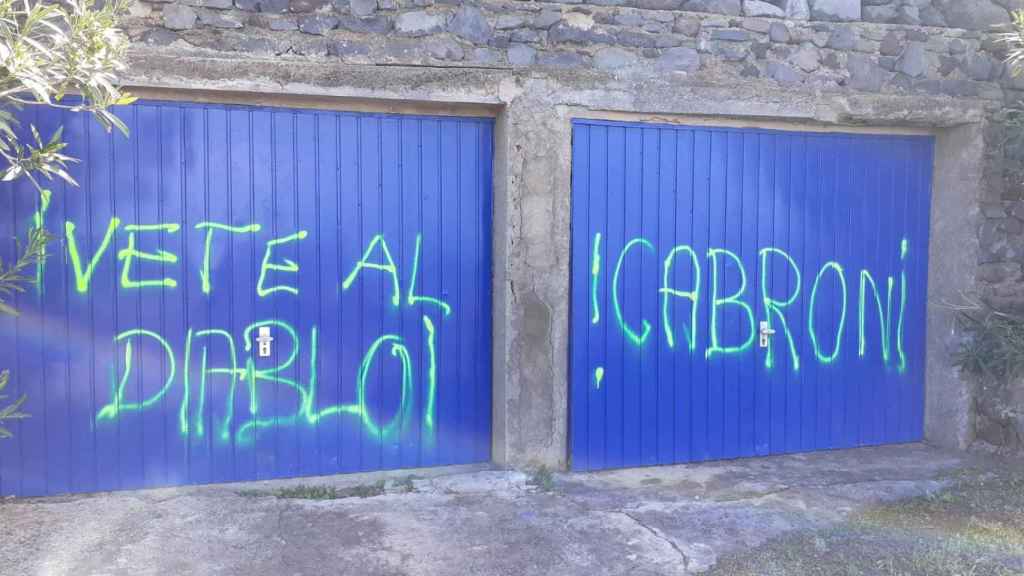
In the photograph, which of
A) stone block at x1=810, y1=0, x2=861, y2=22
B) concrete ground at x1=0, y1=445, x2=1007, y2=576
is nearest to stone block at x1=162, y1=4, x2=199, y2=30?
concrete ground at x1=0, y1=445, x2=1007, y2=576

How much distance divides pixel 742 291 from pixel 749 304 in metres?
0.09

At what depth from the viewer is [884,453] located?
5328mm

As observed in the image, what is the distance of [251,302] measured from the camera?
4379mm

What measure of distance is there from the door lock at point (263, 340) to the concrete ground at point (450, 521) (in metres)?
0.68

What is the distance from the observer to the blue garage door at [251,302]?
412 centimetres

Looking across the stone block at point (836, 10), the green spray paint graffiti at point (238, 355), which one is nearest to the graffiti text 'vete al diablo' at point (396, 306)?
the green spray paint graffiti at point (238, 355)

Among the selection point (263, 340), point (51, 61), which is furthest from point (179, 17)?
point (263, 340)

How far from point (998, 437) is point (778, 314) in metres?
1.59

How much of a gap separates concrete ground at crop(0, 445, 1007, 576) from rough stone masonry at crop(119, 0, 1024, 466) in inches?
17.7

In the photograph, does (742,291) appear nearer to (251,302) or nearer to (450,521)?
→ (450,521)

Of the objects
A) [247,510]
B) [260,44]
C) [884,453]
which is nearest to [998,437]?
[884,453]

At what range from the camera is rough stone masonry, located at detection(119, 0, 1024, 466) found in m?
4.22

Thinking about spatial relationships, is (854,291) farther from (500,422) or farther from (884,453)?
(500,422)

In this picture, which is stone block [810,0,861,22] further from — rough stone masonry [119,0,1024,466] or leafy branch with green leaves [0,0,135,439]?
leafy branch with green leaves [0,0,135,439]
